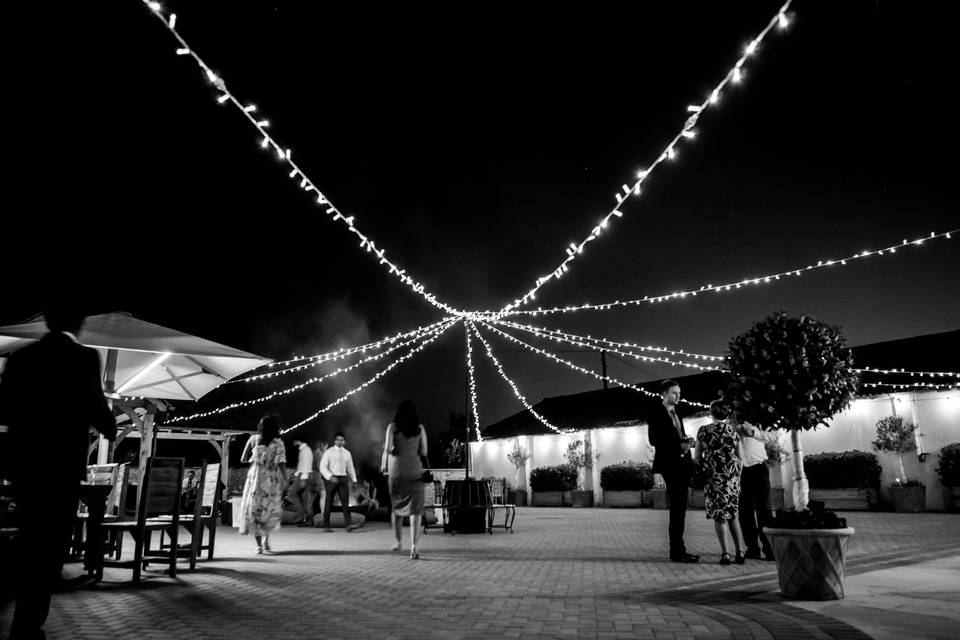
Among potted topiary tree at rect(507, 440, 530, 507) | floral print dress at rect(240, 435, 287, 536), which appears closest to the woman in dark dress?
floral print dress at rect(240, 435, 287, 536)

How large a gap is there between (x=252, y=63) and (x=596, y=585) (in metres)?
5.70

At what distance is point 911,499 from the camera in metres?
13.5

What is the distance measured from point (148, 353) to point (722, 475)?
6537mm

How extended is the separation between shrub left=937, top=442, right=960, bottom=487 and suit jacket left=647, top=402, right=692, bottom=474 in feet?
35.4

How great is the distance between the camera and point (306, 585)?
189 inches

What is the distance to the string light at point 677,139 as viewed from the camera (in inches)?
198

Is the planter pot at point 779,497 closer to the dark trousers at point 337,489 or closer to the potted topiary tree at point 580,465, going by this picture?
the potted topiary tree at point 580,465

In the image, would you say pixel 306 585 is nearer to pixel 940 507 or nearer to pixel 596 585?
pixel 596 585

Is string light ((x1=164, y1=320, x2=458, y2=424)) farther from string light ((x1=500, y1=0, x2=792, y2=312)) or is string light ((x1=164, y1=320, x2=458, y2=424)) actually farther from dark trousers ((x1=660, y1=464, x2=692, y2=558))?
dark trousers ((x1=660, y1=464, x2=692, y2=558))

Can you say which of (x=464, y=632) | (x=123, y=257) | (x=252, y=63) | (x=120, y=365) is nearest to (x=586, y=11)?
(x=252, y=63)

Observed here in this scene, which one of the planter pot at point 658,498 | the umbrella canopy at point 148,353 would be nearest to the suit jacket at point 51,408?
the umbrella canopy at point 148,353

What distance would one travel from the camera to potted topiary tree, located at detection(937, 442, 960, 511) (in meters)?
13.3

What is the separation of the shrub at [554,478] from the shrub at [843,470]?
27.1 ft

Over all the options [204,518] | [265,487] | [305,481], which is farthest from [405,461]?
[305,481]
